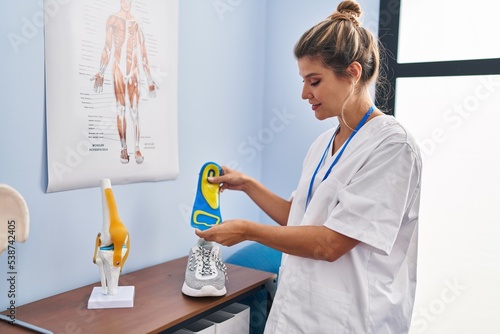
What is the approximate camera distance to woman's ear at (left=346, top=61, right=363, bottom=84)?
1.23m

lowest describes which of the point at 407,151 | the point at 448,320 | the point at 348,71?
the point at 448,320

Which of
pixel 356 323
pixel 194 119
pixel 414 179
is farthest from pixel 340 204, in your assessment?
pixel 194 119

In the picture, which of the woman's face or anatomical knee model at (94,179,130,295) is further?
anatomical knee model at (94,179,130,295)

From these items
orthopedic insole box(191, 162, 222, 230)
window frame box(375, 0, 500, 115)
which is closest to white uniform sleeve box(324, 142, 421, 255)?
orthopedic insole box(191, 162, 222, 230)

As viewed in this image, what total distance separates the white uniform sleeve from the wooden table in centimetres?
53

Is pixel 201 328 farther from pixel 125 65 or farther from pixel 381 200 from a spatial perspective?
Answer: pixel 125 65

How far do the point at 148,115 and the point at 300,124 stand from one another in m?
0.86

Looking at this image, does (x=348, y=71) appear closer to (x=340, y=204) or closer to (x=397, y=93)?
(x=340, y=204)

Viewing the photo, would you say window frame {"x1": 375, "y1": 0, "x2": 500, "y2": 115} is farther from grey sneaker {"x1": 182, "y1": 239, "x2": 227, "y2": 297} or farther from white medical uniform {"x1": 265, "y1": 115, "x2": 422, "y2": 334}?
grey sneaker {"x1": 182, "y1": 239, "x2": 227, "y2": 297}

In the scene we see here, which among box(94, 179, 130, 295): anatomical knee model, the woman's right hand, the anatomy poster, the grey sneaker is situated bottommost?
the grey sneaker

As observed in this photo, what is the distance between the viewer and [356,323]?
1163 mm

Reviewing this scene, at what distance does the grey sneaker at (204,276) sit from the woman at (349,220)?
265 millimetres

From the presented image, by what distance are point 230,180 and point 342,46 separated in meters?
0.60

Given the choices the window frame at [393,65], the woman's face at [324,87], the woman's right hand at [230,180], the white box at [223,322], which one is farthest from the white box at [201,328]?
the window frame at [393,65]
